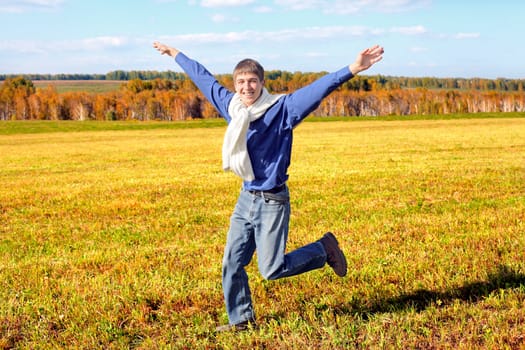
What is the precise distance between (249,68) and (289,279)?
2822 mm

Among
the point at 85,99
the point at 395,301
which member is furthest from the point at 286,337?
the point at 85,99

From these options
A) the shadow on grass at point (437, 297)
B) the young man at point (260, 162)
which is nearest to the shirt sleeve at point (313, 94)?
the young man at point (260, 162)

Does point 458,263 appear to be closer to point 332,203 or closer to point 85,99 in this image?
point 332,203

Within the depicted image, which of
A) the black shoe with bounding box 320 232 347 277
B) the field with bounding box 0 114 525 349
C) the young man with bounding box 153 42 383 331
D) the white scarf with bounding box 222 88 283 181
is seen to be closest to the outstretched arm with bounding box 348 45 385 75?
the young man with bounding box 153 42 383 331

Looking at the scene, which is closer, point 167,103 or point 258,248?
point 258,248

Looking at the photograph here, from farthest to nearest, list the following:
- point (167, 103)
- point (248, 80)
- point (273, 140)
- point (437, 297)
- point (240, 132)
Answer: point (167, 103) → point (437, 297) → point (273, 140) → point (248, 80) → point (240, 132)

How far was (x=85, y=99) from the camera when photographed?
155250 millimetres

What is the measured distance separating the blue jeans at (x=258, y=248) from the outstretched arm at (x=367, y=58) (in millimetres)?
1207

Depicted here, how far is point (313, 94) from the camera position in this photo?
4305mm

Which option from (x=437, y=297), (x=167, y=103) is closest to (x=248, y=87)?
(x=437, y=297)

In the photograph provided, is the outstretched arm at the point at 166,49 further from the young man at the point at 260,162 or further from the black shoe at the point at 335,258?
the black shoe at the point at 335,258

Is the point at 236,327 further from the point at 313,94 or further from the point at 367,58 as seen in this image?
the point at 367,58

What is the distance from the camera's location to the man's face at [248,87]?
457 cm

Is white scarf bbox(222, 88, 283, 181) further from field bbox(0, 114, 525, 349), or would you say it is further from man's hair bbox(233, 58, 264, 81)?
field bbox(0, 114, 525, 349)
